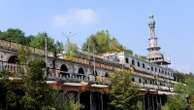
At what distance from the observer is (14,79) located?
30203 mm

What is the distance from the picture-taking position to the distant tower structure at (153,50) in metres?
99.4

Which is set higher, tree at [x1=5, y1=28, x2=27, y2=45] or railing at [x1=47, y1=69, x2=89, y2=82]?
tree at [x1=5, y1=28, x2=27, y2=45]

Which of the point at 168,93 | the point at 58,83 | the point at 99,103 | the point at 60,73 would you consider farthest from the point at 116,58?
the point at 58,83

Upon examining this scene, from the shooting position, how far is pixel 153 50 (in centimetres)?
10312

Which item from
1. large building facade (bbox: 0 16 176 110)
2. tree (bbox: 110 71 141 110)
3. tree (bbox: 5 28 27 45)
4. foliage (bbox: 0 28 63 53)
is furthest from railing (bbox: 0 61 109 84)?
tree (bbox: 5 28 27 45)

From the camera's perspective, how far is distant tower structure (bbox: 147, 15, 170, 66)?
99438mm

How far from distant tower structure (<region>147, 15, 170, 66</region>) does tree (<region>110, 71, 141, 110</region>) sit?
54.9m

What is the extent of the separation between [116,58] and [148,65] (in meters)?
11.3

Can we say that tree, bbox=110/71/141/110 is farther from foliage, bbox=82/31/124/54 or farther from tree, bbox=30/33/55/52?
foliage, bbox=82/31/124/54

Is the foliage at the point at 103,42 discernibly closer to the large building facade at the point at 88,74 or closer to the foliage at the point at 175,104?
the large building facade at the point at 88,74

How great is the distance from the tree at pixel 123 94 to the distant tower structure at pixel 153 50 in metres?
54.9

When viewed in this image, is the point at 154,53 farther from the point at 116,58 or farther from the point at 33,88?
the point at 33,88

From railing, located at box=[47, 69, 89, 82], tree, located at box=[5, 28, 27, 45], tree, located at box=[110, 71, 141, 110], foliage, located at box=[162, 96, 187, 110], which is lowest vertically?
foliage, located at box=[162, 96, 187, 110]

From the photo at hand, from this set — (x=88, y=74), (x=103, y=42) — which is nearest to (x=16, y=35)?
(x=103, y=42)
